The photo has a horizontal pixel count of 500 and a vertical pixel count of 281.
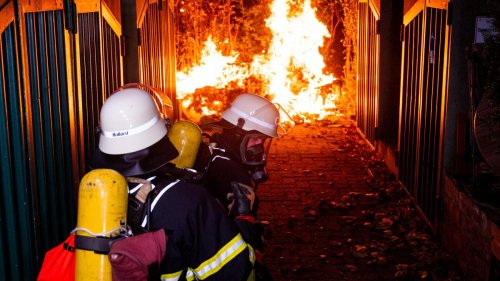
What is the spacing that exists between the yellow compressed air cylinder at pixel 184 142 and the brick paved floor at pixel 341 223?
116 inches

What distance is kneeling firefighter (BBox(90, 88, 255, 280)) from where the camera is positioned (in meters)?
3.14

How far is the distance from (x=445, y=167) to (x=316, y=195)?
109 inches

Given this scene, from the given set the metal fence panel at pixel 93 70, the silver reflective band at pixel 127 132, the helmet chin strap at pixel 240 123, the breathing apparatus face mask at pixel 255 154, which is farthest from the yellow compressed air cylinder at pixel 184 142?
the metal fence panel at pixel 93 70

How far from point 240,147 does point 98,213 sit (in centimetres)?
235

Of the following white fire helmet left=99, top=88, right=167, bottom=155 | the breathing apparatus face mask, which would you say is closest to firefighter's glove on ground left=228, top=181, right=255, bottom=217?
white fire helmet left=99, top=88, right=167, bottom=155

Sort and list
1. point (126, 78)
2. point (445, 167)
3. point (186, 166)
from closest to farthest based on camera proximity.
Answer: point (186, 166) < point (445, 167) < point (126, 78)

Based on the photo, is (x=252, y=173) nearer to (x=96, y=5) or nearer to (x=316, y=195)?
(x=96, y=5)

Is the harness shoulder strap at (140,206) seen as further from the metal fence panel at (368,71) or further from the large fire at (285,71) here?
the large fire at (285,71)

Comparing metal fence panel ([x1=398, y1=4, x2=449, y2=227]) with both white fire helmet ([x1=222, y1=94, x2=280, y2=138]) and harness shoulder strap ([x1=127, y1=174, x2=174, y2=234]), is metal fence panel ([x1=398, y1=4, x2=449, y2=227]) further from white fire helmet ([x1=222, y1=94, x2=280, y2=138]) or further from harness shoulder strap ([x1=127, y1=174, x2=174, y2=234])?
harness shoulder strap ([x1=127, y1=174, x2=174, y2=234])

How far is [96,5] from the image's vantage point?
643cm

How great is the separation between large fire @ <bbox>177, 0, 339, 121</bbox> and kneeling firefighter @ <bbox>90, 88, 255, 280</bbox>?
11.9 m

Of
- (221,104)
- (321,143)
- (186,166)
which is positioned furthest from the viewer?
(221,104)

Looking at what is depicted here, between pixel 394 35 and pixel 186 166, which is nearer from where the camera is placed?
pixel 186 166

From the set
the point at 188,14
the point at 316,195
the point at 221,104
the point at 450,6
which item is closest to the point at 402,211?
the point at 316,195
